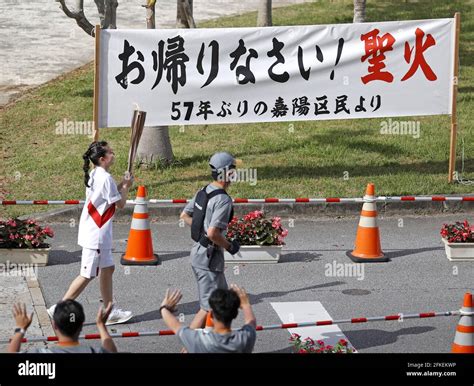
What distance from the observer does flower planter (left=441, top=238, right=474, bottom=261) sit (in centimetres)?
1371

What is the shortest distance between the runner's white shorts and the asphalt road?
67 centimetres

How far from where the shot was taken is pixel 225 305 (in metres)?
7.42

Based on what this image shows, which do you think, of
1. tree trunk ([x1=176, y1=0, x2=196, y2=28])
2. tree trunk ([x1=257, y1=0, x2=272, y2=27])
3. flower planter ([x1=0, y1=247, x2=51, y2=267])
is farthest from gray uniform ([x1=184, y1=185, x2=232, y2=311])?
tree trunk ([x1=257, y1=0, x2=272, y2=27])

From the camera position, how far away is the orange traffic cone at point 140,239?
1333cm

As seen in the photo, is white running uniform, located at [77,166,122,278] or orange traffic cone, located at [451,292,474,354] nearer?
orange traffic cone, located at [451,292,474,354]

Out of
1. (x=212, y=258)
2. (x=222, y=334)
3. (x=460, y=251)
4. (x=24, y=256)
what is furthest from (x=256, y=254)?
(x=222, y=334)

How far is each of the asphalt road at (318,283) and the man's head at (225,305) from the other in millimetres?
3142

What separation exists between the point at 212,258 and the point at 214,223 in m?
0.36

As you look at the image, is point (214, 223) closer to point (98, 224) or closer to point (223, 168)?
point (223, 168)

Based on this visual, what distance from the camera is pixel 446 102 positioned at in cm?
1672

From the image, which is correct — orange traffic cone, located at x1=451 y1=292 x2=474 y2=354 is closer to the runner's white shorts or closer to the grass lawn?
the runner's white shorts

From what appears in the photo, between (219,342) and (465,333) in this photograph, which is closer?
(219,342)
